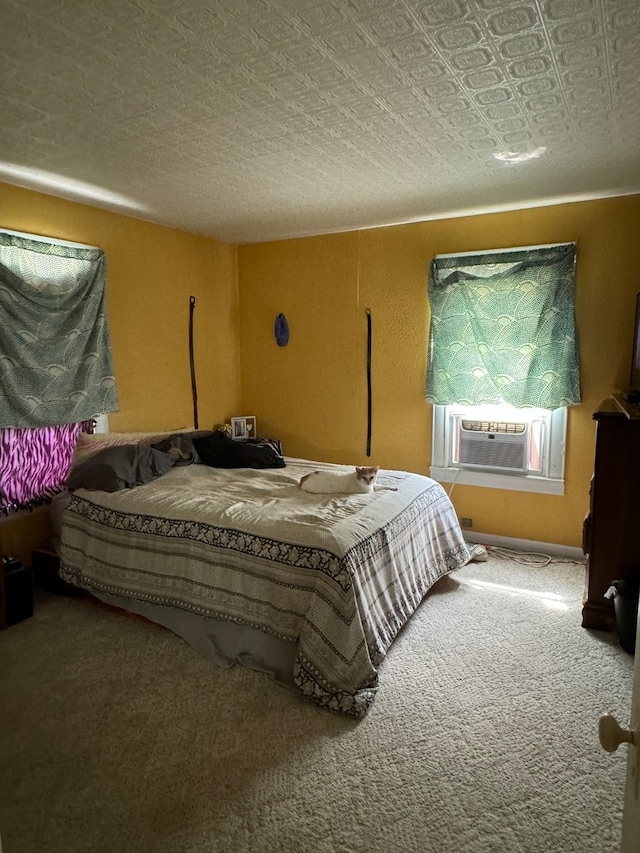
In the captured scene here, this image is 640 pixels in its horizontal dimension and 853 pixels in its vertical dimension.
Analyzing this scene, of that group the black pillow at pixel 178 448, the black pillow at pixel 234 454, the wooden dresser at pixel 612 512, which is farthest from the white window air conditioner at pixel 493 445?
the black pillow at pixel 178 448

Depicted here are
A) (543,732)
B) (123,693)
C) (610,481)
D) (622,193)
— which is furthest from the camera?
(622,193)

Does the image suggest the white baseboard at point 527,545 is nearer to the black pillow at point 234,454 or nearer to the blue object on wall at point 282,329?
the black pillow at point 234,454

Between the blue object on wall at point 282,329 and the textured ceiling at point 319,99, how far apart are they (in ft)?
4.18

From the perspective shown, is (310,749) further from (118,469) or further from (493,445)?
(493,445)

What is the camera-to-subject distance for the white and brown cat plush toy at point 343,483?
2.93 m

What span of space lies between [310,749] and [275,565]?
723mm

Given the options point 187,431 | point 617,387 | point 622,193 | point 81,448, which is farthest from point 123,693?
point 622,193

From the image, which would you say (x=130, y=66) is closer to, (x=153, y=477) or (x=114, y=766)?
(x=153, y=477)

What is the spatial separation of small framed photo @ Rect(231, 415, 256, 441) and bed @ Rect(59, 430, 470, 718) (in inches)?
55.8

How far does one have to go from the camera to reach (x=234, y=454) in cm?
362

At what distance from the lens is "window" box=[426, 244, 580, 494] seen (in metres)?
3.43

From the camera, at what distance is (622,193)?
126 inches

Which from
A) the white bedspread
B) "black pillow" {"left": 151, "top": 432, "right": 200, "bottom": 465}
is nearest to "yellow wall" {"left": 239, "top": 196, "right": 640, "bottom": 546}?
the white bedspread

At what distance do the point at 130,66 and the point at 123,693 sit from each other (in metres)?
2.38
